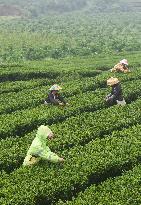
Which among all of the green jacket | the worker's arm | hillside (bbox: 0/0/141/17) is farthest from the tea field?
hillside (bbox: 0/0/141/17)

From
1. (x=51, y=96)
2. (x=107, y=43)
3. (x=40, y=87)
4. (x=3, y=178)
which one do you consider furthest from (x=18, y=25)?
(x=3, y=178)

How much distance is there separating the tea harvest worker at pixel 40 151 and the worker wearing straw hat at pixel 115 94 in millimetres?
7606

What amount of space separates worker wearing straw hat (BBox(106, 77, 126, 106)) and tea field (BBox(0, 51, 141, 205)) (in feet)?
1.58

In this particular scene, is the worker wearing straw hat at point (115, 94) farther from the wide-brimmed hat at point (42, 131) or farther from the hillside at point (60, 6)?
the hillside at point (60, 6)

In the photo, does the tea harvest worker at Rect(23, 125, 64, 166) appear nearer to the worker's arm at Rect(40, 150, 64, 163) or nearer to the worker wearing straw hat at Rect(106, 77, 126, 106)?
the worker's arm at Rect(40, 150, 64, 163)

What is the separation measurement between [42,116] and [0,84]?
26.7 ft

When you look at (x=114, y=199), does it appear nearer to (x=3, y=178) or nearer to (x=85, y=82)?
(x=3, y=178)

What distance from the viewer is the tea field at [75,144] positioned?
51.0 ft

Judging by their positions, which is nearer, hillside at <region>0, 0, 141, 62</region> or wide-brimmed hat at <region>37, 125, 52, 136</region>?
wide-brimmed hat at <region>37, 125, 52, 136</region>

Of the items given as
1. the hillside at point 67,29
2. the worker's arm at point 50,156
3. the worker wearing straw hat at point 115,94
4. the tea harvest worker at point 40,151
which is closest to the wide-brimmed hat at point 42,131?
the tea harvest worker at point 40,151

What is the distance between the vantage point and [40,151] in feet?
54.5

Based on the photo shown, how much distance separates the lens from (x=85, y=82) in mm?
29750

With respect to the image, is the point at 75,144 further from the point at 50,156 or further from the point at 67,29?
the point at 67,29

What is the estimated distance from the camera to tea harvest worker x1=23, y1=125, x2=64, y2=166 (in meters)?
16.6
